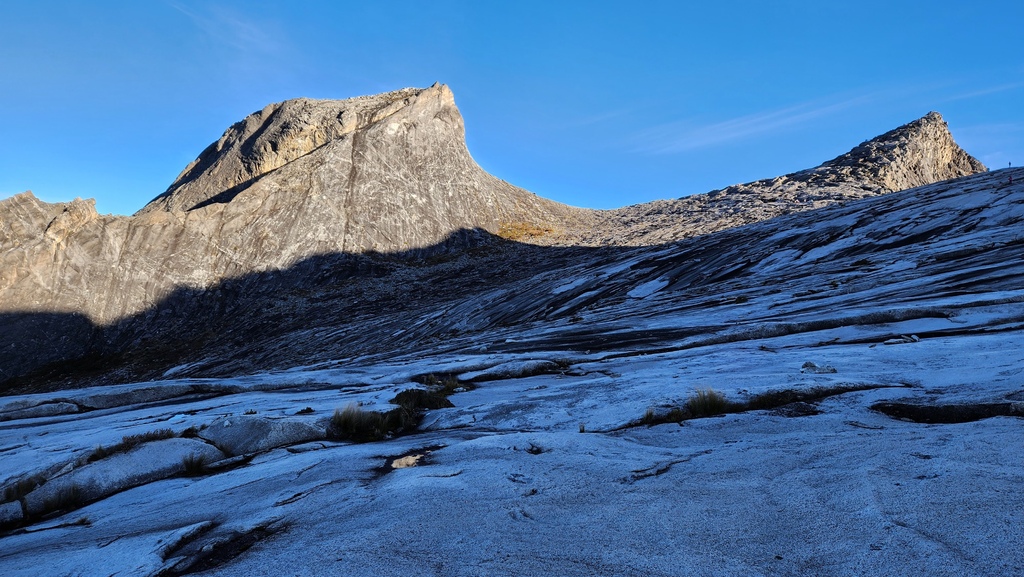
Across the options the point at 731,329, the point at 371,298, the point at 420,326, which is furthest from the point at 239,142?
the point at 731,329

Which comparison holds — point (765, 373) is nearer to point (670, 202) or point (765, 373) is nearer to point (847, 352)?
point (847, 352)

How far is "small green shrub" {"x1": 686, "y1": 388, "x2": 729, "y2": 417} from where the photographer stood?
9.25m

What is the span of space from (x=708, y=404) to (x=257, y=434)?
726 centimetres

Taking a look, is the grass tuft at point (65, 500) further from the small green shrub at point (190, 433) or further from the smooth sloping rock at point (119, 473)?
the small green shrub at point (190, 433)

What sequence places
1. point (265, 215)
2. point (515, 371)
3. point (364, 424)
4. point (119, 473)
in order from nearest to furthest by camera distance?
point (119, 473), point (364, 424), point (515, 371), point (265, 215)

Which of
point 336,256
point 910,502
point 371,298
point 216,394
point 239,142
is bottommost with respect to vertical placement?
point 910,502

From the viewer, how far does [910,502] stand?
17.3ft

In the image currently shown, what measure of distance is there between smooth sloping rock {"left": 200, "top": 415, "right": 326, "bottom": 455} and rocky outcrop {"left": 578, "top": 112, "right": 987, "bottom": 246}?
4335 cm

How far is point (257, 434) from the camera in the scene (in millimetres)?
10125

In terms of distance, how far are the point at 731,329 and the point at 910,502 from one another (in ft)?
39.0

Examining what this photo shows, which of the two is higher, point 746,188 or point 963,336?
point 746,188

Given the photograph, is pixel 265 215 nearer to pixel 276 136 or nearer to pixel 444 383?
pixel 276 136

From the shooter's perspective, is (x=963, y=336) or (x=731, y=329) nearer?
(x=963, y=336)

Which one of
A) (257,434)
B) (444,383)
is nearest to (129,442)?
(257,434)
